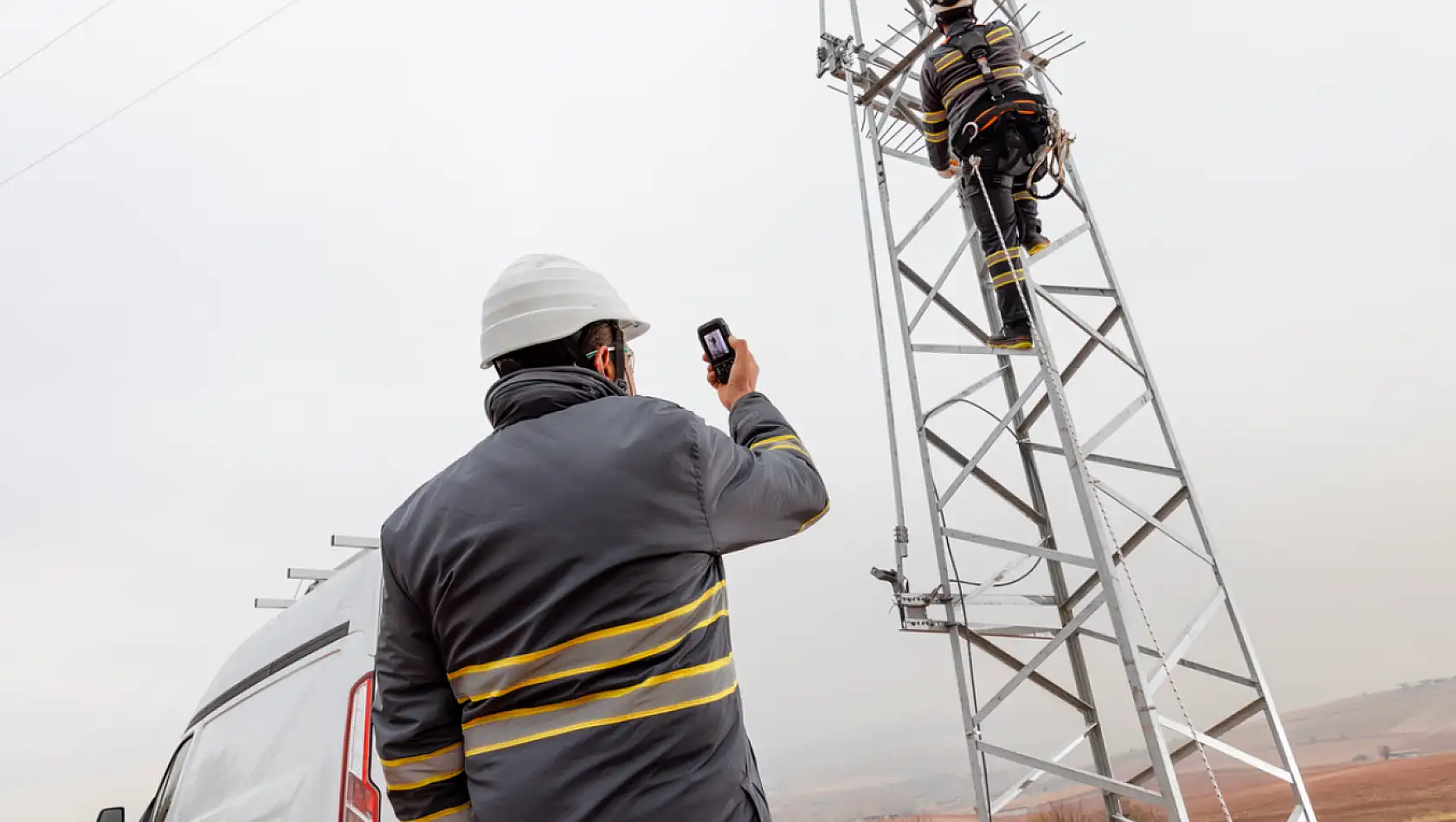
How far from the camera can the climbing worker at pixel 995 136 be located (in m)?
4.56

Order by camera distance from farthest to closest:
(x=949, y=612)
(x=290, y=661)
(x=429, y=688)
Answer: (x=949, y=612), (x=290, y=661), (x=429, y=688)

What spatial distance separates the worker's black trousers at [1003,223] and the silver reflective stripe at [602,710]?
3.49 metres

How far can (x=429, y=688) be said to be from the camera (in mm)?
1545

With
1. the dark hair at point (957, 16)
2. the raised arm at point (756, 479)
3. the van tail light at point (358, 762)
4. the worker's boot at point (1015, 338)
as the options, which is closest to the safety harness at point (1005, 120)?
the dark hair at point (957, 16)

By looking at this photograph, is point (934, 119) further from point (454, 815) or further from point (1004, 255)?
point (454, 815)

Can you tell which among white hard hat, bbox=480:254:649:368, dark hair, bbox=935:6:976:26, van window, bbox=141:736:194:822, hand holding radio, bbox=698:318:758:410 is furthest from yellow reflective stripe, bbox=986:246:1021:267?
van window, bbox=141:736:194:822

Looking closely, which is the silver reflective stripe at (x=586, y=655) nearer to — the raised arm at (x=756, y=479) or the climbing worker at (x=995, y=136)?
the raised arm at (x=756, y=479)

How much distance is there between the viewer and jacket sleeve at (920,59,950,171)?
4977 millimetres

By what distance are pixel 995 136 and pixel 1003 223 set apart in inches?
18.5

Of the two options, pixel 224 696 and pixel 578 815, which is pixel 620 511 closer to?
pixel 578 815

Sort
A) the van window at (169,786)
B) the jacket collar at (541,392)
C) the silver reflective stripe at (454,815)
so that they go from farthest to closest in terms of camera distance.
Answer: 1. the van window at (169,786)
2. the jacket collar at (541,392)
3. the silver reflective stripe at (454,815)

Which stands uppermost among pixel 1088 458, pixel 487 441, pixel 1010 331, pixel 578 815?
pixel 1010 331

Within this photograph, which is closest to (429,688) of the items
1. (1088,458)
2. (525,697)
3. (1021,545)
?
(525,697)

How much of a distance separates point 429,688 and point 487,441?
456 millimetres
